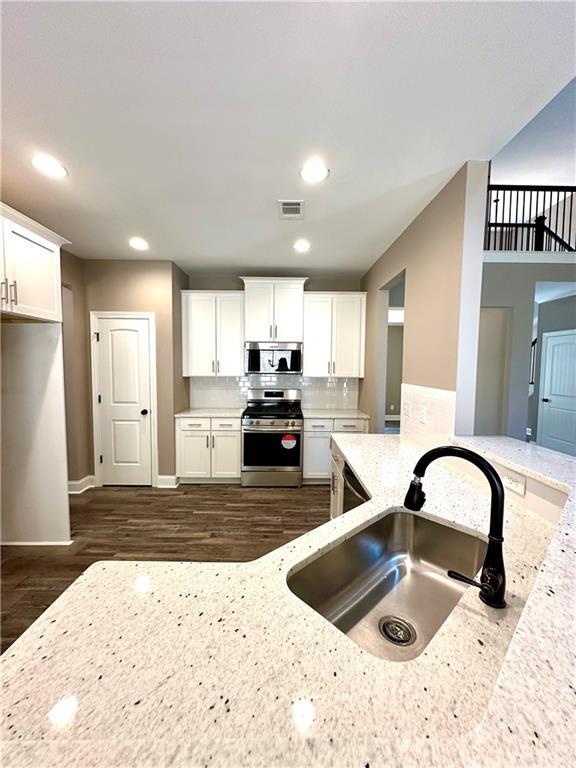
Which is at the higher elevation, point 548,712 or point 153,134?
Result: point 153,134

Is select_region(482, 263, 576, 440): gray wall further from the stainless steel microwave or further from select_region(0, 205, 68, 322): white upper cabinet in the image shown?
select_region(0, 205, 68, 322): white upper cabinet

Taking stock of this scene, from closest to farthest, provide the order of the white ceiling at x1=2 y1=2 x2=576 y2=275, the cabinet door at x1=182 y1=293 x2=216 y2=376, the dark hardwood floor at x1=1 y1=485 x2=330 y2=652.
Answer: the white ceiling at x1=2 y1=2 x2=576 y2=275 < the dark hardwood floor at x1=1 y1=485 x2=330 y2=652 < the cabinet door at x1=182 y1=293 x2=216 y2=376

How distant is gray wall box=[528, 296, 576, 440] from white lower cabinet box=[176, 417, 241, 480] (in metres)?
5.34

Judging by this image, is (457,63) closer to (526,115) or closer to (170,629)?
(526,115)

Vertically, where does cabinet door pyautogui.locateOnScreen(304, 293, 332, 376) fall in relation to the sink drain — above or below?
above

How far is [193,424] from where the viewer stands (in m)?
3.66

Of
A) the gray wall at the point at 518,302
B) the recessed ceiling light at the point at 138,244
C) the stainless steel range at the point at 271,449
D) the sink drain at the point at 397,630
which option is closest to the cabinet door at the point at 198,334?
the recessed ceiling light at the point at 138,244

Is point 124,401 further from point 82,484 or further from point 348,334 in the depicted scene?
point 348,334

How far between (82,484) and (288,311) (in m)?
3.18

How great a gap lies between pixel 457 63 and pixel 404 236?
1.49 m

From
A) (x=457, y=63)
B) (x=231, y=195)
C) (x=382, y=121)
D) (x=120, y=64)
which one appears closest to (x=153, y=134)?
(x=120, y=64)

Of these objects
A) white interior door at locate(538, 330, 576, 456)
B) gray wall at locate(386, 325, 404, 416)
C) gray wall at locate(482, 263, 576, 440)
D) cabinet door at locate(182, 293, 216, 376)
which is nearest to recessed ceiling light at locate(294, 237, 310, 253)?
cabinet door at locate(182, 293, 216, 376)

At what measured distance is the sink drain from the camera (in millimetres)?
936

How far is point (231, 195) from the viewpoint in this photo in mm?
2141
